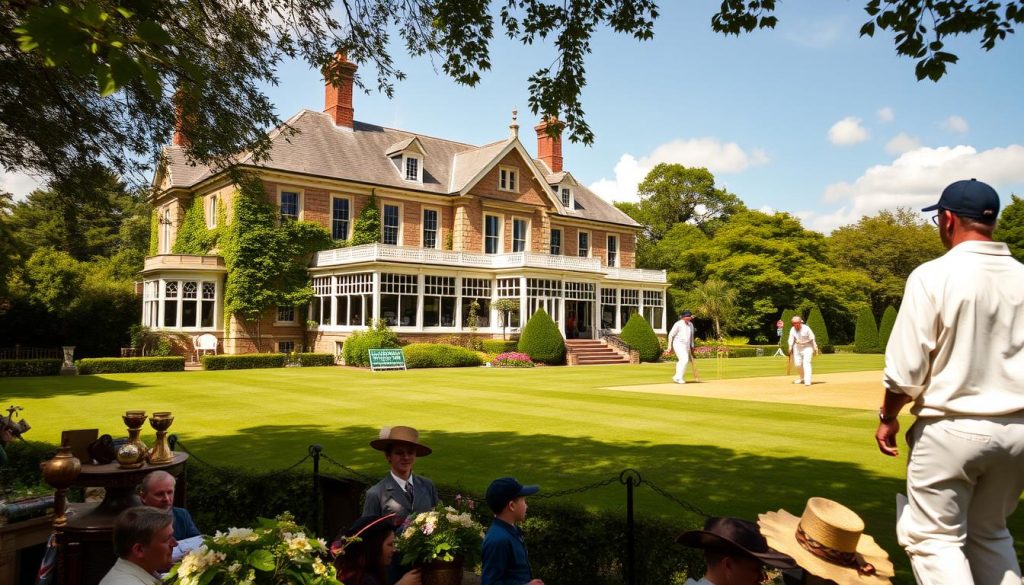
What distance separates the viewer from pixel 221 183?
32.5 metres

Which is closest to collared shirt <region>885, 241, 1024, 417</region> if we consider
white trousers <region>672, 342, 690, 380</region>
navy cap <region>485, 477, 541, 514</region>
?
navy cap <region>485, 477, 541, 514</region>

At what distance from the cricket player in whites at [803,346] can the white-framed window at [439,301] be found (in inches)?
674

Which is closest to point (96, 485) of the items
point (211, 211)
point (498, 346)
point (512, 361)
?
point (512, 361)

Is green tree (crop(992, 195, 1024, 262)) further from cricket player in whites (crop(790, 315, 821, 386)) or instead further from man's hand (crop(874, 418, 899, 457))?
man's hand (crop(874, 418, 899, 457))

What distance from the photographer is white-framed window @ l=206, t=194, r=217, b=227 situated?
33.6 metres

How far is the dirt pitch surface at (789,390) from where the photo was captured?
15.6 m

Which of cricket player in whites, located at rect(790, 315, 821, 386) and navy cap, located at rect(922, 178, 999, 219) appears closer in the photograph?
navy cap, located at rect(922, 178, 999, 219)

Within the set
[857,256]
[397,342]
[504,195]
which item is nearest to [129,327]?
[397,342]

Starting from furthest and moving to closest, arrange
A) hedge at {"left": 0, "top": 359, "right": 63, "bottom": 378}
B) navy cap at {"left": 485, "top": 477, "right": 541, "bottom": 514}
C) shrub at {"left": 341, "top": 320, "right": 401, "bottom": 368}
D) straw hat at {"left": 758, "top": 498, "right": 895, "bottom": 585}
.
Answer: shrub at {"left": 341, "top": 320, "right": 401, "bottom": 368} < hedge at {"left": 0, "top": 359, "right": 63, "bottom": 378} < navy cap at {"left": 485, "top": 477, "right": 541, "bottom": 514} < straw hat at {"left": 758, "top": 498, "right": 895, "bottom": 585}

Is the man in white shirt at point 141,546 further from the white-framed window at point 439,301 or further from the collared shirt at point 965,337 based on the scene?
the white-framed window at point 439,301

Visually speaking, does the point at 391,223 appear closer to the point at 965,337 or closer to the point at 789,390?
the point at 789,390

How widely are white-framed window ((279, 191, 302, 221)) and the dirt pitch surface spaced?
63.7 feet

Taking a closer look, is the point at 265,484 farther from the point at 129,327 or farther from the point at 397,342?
the point at 129,327

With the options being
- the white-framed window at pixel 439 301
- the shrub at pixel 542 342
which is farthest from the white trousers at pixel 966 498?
the white-framed window at pixel 439 301
